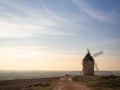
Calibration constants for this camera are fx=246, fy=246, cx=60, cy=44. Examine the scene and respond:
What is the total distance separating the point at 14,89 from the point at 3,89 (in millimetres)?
2591

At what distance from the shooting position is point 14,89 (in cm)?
5119

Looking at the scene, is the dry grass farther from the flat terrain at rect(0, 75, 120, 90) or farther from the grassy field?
the grassy field

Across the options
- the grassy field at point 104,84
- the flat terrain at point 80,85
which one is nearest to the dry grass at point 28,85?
the flat terrain at point 80,85

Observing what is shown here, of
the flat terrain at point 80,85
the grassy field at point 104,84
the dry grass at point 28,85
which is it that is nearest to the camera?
the grassy field at point 104,84

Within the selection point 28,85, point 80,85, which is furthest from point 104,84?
point 28,85

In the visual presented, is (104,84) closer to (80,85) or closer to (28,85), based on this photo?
(80,85)

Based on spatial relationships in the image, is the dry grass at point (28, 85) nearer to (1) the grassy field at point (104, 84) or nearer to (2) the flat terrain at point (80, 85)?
A: (2) the flat terrain at point (80, 85)

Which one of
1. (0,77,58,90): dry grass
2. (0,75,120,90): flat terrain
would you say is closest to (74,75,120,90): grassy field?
(0,75,120,90): flat terrain

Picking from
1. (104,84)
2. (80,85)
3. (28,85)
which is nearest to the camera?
(104,84)

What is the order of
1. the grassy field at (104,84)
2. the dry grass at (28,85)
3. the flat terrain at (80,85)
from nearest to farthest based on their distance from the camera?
the grassy field at (104,84)
the flat terrain at (80,85)
the dry grass at (28,85)

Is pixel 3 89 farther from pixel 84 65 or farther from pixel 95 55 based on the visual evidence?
pixel 95 55

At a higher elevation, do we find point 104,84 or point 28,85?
point 104,84

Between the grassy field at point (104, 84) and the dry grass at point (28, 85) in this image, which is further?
the dry grass at point (28, 85)

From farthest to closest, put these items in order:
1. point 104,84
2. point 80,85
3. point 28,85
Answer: point 28,85
point 80,85
point 104,84
